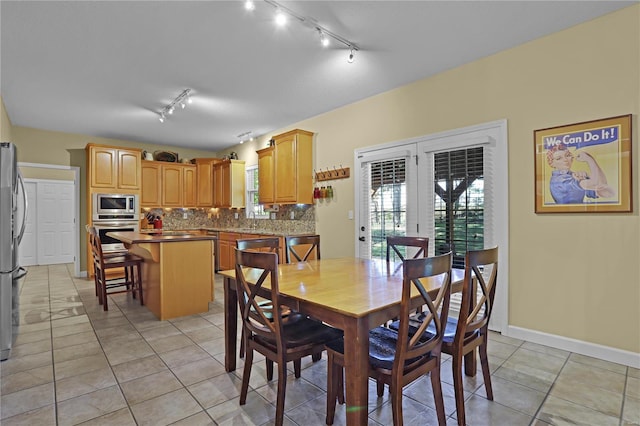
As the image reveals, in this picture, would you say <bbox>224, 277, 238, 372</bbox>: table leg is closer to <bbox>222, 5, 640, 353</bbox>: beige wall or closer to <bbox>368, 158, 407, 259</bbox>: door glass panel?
<bbox>368, 158, 407, 259</bbox>: door glass panel

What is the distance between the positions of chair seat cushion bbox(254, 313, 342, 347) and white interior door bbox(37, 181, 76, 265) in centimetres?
727

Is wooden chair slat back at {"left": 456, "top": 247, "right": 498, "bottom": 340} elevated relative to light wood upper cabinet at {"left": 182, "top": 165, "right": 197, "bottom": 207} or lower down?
lower down

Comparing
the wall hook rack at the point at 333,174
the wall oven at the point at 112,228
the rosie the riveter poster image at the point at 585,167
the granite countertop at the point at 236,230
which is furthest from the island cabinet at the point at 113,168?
the rosie the riveter poster image at the point at 585,167

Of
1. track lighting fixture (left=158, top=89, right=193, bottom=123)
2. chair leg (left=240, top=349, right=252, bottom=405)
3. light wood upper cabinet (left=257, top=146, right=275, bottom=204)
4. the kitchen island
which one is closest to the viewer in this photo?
chair leg (left=240, top=349, right=252, bottom=405)

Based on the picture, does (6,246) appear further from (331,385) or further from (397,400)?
(397,400)

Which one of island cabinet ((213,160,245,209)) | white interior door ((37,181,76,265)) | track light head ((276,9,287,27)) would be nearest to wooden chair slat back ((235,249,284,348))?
track light head ((276,9,287,27))

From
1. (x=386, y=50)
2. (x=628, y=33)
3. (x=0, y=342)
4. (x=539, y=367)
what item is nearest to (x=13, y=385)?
(x=0, y=342)

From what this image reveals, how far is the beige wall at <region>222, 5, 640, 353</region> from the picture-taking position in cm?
251

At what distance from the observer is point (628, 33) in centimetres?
250

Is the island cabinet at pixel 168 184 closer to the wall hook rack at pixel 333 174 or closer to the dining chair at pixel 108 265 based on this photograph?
the dining chair at pixel 108 265

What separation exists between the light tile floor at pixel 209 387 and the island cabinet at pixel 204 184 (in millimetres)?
4229

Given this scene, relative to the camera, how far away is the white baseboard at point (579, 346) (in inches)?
97.8

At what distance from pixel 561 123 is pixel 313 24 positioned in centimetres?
225

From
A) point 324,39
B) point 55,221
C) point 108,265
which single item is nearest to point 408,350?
point 324,39
